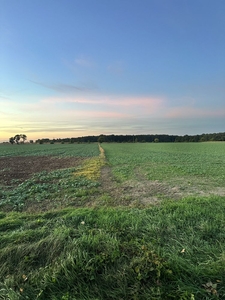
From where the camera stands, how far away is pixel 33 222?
4.56 meters

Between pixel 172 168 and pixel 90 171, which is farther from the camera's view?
pixel 172 168

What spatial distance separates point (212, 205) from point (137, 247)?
3.77 meters

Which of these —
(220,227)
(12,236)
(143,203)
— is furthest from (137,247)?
(143,203)

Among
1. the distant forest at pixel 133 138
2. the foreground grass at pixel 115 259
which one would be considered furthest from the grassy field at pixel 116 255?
the distant forest at pixel 133 138

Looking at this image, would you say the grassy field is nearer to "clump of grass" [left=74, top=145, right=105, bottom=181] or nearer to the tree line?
"clump of grass" [left=74, top=145, right=105, bottom=181]

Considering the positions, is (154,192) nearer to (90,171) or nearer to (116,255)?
(116,255)

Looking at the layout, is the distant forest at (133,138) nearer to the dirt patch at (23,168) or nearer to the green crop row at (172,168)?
the green crop row at (172,168)

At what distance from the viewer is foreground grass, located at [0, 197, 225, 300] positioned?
241cm

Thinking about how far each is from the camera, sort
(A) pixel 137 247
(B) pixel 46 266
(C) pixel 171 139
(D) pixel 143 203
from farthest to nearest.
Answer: (C) pixel 171 139 → (D) pixel 143 203 → (A) pixel 137 247 → (B) pixel 46 266

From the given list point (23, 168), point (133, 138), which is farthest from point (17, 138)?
point (23, 168)

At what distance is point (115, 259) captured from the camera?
292cm

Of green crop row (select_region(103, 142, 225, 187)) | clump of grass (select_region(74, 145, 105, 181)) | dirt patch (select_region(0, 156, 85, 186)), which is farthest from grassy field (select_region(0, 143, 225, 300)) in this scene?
dirt patch (select_region(0, 156, 85, 186))

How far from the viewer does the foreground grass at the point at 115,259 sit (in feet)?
7.91

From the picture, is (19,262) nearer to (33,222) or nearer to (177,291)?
(33,222)
